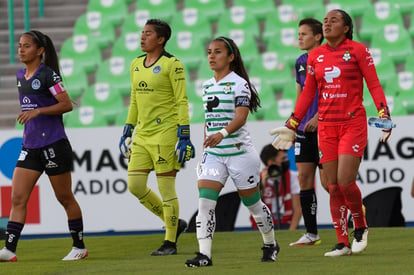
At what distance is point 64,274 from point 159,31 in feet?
8.36

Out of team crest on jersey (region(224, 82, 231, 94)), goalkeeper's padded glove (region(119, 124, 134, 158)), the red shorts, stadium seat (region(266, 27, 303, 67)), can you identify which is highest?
team crest on jersey (region(224, 82, 231, 94))

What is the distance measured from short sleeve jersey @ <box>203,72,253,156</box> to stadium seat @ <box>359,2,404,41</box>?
27.5 feet

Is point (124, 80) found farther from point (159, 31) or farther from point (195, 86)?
point (159, 31)

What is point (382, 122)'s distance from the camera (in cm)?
797

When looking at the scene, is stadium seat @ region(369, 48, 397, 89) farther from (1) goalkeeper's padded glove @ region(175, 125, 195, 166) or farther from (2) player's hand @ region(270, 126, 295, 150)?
(2) player's hand @ region(270, 126, 295, 150)

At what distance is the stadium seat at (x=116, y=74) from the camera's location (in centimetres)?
1623

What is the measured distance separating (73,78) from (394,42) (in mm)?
5047

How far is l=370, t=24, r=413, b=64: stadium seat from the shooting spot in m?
15.6

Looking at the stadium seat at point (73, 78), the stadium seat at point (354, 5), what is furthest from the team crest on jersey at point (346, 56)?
the stadium seat at point (73, 78)

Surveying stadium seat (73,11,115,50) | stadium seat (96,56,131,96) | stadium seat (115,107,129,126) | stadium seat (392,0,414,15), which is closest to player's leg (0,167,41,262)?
stadium seat (115,107,129,126)

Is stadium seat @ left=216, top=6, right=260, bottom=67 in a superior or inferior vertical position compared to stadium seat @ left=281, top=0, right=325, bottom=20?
inferior

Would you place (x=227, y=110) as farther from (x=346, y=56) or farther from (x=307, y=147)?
(x=307, y=147)

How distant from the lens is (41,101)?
351 inches

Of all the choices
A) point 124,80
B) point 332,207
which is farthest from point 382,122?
point 124,80
